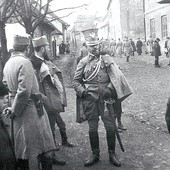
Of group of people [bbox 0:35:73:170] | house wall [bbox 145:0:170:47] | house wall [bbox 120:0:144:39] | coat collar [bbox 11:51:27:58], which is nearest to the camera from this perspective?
group of people [bbox 0:35:73:170]

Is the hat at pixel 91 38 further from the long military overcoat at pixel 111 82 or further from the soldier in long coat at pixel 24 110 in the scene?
the soldier in long coat at pixel 24 110

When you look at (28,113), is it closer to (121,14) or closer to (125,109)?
(125,109)

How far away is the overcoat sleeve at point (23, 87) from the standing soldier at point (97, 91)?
148 cm

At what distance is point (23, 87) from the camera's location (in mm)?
3736

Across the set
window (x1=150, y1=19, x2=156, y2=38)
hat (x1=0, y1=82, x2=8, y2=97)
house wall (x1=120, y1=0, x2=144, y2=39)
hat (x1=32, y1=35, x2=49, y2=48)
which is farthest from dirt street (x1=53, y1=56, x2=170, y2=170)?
house wall (x1=120, y1=0, x2=144, y2=39)

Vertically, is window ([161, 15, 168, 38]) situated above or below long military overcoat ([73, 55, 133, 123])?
above

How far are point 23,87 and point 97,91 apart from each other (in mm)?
1665

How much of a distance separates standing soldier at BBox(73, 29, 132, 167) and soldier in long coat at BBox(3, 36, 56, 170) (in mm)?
1228

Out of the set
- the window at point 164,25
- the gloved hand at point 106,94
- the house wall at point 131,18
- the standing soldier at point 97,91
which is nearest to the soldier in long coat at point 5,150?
the standing soldier at point 97,91

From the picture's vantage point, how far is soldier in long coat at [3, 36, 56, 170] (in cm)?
376

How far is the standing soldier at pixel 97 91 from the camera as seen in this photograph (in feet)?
16.6

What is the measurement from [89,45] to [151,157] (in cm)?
200

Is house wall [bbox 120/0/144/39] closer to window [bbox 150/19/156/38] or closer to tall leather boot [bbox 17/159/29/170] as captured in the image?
window [bbox 150/19/156/38]

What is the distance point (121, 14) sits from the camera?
40.8 meters
